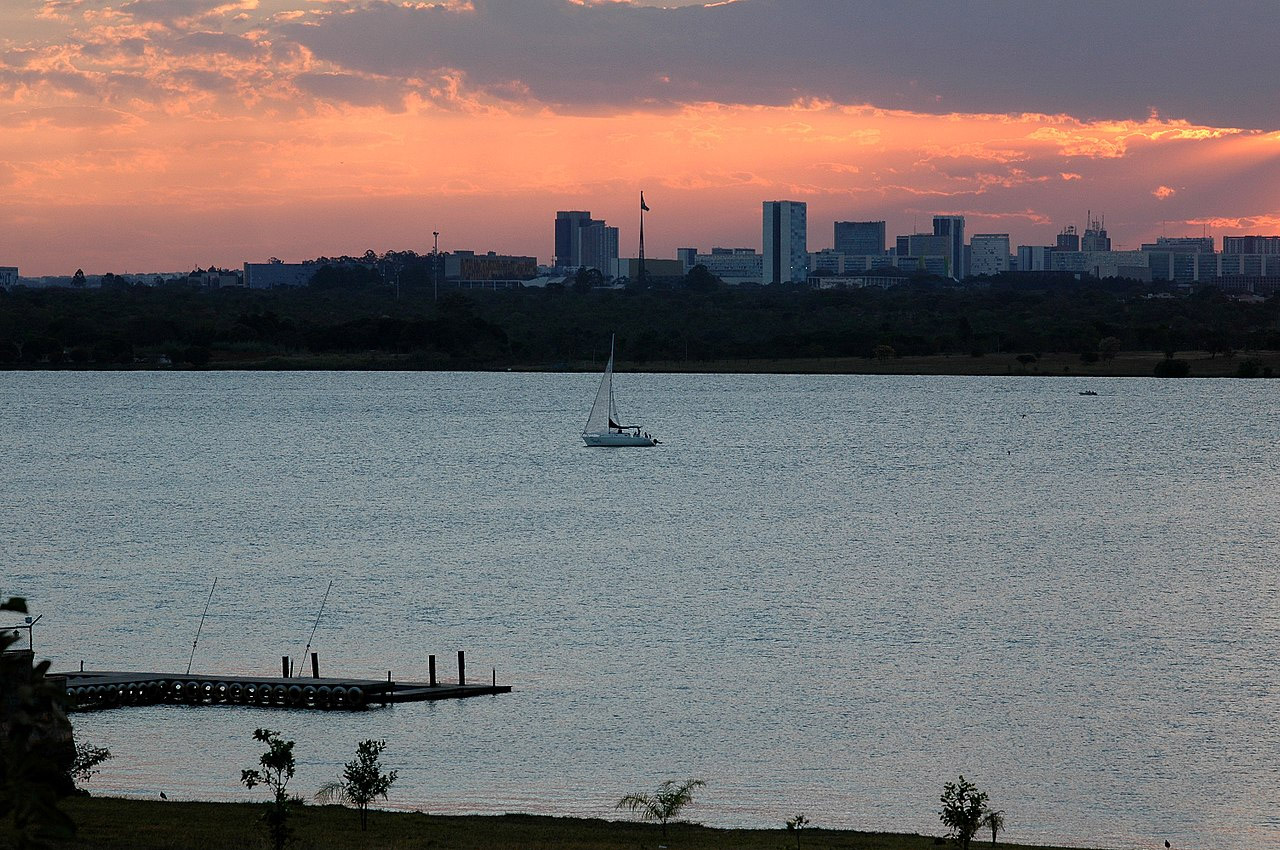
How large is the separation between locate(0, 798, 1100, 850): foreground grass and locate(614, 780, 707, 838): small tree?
1.25ft

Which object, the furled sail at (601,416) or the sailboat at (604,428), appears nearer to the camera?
the furled sail at (601,416)

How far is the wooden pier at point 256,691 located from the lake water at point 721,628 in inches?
32.2

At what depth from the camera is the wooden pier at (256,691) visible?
45.4 m

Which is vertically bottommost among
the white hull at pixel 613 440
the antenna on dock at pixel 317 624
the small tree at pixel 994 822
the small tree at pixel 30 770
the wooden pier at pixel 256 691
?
the white hull at pixel 613 440

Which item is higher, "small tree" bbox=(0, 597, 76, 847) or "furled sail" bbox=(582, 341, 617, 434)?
"small tree" bbox=(0, 597, 76, 847)

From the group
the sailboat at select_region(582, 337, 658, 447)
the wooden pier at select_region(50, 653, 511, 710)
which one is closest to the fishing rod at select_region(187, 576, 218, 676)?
the wooden pier at select_region(50, 653, 511, 710)

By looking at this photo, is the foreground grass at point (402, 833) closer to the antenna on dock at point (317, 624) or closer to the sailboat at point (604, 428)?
the antenna on dock at point (317, 624)

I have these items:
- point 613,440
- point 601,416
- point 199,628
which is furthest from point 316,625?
point 601,416

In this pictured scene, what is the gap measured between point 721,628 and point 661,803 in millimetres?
29456

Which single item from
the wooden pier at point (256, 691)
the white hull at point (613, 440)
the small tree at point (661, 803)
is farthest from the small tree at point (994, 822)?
the white hull at point (613, 440)

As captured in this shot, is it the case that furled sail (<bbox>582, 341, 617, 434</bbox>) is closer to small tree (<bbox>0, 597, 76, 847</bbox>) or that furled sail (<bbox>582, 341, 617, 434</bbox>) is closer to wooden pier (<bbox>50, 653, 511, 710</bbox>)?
wooden pier (<bbox>50, 653, 511, 710</bbox>)

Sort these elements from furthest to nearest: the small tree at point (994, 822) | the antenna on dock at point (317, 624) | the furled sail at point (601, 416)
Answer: the furled sail at point (601, 416), the antenna on dock at point (317, 624), the small tree at point (994, 822)

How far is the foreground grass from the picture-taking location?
25781 millimetres

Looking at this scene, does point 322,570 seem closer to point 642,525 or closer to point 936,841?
point 642,525
